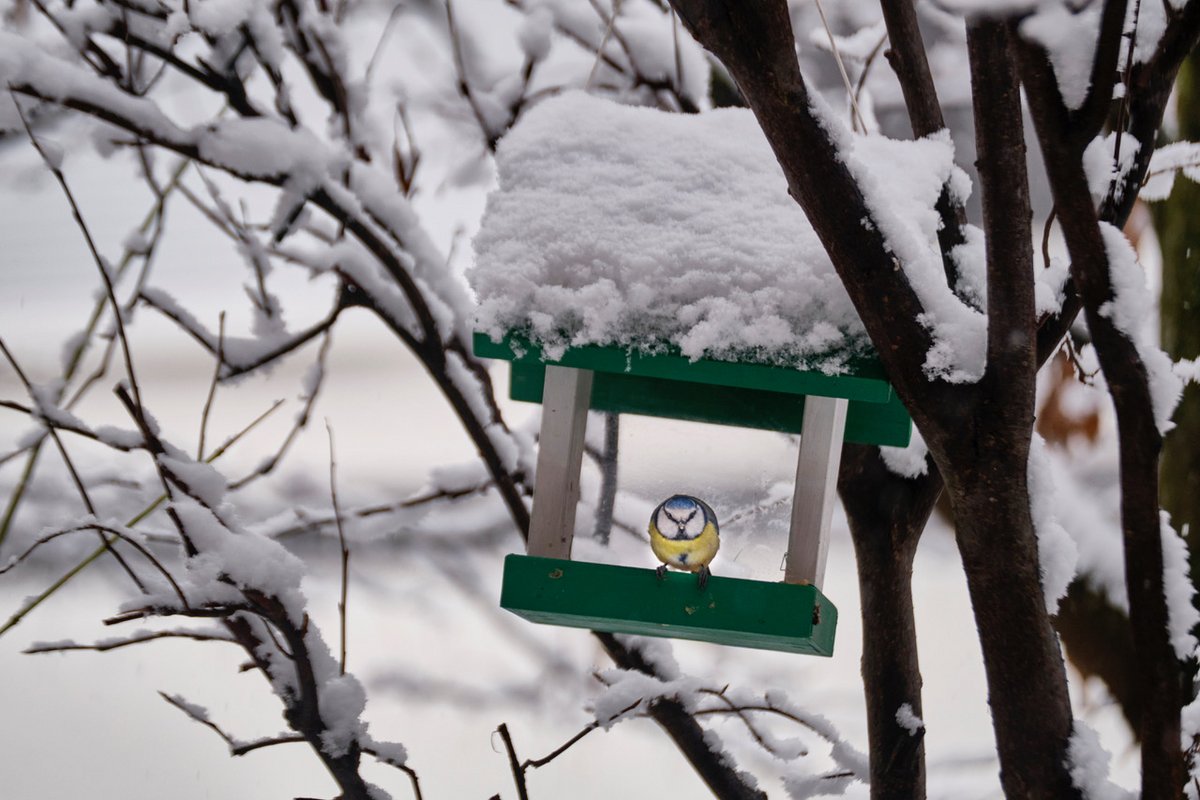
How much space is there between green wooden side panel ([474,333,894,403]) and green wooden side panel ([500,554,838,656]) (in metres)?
0.25

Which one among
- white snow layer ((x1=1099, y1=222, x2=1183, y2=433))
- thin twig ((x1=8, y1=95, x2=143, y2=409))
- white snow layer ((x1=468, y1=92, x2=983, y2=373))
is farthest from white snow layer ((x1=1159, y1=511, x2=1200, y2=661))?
thin twig ((x1=8, y1=95, x2=143, y2=409))

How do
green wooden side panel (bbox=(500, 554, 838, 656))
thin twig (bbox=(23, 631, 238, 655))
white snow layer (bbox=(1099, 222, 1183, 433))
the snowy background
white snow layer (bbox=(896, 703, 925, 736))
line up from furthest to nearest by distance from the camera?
the snowy background
white snow layer (bbox=(896, 703, 925, 736))
thin twig (bbox=(23, 631, 238, 655))
green wooden side panel (bbox=(500, 554, 838, 656))
white snow layer (bbox=(1099, 222, 1183, 433))

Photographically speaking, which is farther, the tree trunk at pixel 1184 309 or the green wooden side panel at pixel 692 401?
the tree trunk at pixel 1184 309

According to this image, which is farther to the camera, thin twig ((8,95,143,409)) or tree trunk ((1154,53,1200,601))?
tree trunk ((1154,53,1200,601))

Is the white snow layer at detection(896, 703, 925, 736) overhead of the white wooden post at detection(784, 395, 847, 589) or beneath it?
beneath

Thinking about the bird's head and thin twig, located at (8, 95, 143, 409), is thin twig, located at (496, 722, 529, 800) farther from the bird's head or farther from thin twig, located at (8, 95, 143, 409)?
thin twig, located at (8, 95, 143, 409)

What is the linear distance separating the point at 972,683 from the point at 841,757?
2752mm

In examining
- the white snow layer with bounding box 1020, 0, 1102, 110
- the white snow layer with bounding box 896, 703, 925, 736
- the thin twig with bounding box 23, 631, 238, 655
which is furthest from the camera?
the white snow layer with bounding box 896, 703, 925, 736

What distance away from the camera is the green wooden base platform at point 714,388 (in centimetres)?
126

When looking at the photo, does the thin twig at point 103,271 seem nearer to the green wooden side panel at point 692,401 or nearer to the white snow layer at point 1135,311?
the green wooden side panel at point 692,401

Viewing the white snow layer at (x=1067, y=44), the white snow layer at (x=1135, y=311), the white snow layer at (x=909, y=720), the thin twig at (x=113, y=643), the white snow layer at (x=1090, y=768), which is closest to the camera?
the white snow layer at (x=1067, y=44)

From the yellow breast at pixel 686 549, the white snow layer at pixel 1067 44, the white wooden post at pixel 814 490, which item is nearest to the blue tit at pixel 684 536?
the yellow breast at pixel 686 549

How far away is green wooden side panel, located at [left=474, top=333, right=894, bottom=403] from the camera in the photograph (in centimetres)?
125

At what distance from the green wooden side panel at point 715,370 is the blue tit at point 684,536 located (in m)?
0.17
